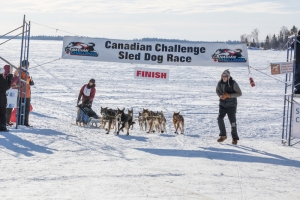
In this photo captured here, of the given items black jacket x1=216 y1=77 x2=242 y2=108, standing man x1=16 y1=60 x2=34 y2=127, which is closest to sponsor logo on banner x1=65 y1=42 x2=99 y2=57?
standing man x1=16 y1=60 x2=34 y2=127

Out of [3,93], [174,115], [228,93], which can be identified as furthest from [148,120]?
[3,93]

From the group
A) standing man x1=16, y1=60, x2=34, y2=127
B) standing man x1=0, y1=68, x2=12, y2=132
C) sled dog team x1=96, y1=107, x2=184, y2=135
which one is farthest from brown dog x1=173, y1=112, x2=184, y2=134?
standing man x1=0, y1=68, x2=12, y2=132

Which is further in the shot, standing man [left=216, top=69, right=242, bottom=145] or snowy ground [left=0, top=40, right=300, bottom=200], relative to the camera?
standing man [left=216, top=69, right=242, bottom=145]

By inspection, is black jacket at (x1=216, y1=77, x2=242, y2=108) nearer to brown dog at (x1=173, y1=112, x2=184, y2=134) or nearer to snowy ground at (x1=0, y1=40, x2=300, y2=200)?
snowy ground at (x1=0, y1=40, x2=300, y2=200)

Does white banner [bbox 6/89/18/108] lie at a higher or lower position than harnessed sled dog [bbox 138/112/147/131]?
higher

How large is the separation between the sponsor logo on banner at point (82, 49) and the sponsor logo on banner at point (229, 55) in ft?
9.15

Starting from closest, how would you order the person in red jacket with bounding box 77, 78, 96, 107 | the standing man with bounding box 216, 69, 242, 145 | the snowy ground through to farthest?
the snowy ground → the standing man with bounding box 216, 69, 242, 145 → the person in red jacket with bounding box 77, 78, 96, 107

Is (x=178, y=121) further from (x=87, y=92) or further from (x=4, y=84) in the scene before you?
(x=4, y=84)

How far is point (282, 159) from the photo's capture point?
795 centimetres

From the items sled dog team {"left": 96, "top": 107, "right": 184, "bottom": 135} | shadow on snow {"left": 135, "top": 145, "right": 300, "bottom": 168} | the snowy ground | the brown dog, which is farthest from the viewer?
the brown dog

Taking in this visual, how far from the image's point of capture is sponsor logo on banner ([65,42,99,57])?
10820 mm

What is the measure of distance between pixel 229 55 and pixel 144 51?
6.35 feet

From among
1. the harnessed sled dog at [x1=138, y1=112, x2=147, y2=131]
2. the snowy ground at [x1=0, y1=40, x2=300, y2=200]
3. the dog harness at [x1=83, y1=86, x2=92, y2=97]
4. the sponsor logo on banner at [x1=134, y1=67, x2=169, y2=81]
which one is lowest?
the snowy ground at [x1=0, y1=40, x2=300, y2=200]

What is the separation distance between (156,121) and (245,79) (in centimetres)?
1946
